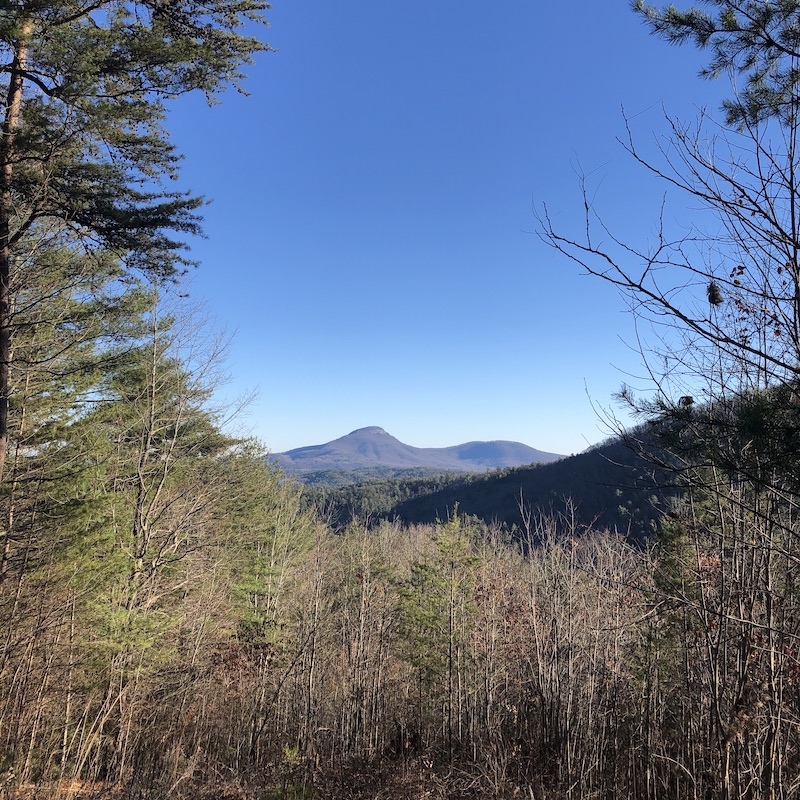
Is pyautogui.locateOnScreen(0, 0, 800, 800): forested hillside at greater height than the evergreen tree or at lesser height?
lesser

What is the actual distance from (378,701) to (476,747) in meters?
4.93

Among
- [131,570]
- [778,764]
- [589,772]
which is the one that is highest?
[131,570]

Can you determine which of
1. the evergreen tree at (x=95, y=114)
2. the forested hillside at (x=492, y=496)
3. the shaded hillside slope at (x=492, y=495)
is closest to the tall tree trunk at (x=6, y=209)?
A: the evergreen tree at (x=95, y=114)

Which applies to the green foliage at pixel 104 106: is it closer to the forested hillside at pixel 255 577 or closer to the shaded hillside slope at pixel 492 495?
the forested hillside at pixel 255 577

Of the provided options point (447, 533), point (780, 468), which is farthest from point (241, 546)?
point (780, 468)

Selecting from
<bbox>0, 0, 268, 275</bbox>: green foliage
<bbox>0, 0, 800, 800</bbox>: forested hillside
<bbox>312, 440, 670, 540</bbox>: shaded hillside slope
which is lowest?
<bbox>312, 440, 670, 540</bbox>: shaded hillside slope

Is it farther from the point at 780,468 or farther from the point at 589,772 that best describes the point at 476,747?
the point at 780,468

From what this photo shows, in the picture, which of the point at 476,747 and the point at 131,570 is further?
the point at 476,747

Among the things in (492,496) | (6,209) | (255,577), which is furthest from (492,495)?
(6,209)

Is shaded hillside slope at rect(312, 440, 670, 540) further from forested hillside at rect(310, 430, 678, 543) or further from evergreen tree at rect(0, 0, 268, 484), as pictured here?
evergreen tree at rect(0, 0, 268, 484)

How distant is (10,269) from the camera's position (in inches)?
198

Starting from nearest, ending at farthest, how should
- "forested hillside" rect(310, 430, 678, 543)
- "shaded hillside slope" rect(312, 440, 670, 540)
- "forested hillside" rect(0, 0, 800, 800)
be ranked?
"forested hillside" rect(0, 0, 800, 800), "forested hillside" rect(310, 430, 678, 543), "shaded hillside slope" rect(312, 440, 670, 540)

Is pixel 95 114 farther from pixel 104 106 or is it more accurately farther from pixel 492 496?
pixel 492 496

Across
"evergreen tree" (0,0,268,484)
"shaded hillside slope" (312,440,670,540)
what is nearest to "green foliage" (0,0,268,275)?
"evergreen tree" (0,0,268,484)
